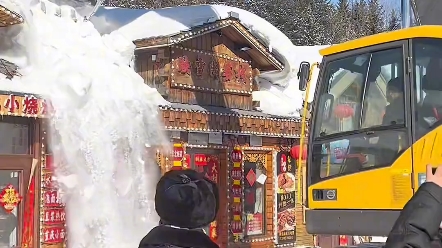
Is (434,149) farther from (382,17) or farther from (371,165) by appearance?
(382,17)

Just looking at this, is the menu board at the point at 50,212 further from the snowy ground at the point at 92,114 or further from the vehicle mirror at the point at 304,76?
the vehicle mirror at the point at 304,76

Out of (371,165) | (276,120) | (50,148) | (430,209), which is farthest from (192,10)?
(430,209)

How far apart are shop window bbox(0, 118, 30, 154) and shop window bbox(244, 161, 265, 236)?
497 centimetres

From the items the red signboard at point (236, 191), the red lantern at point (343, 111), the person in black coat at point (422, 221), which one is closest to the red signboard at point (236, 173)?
the red signboard at point (236, 191)

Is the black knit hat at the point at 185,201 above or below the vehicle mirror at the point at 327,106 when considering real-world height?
below

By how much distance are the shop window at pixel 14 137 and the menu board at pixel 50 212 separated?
388 mm

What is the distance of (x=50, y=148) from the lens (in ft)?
29.8

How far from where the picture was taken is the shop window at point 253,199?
12.6 m

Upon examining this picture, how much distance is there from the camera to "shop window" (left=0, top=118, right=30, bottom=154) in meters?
8.63

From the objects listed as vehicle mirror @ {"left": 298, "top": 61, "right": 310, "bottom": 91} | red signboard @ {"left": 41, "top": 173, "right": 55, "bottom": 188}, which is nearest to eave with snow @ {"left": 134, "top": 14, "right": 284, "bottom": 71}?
red signboard @ {"left": 41, "top": 173, "right": 55, "bottom": 188}

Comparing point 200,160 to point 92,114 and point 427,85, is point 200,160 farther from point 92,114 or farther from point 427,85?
point 427,85

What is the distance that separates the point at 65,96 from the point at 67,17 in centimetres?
226

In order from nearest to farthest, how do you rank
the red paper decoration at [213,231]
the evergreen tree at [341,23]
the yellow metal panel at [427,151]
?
the yellow metal panel at [427,151] → the red paper decoration at [213,231] → the evergreen tree at [341,23]

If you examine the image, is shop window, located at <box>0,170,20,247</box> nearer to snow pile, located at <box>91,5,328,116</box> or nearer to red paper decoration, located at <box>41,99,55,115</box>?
red paper decoration, located at <box>41,99,55,115</box>
